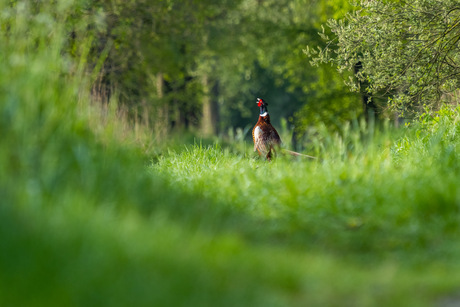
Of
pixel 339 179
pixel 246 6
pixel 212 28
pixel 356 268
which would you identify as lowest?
pixel 356 268

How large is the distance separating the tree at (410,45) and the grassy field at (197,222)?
4.27 meters

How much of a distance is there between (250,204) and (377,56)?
7276 millimetres

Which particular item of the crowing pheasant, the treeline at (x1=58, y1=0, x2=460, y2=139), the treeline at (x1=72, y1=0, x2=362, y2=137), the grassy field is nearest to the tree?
the treeline at (x1=58, y1=0, x2=460, y2=139)

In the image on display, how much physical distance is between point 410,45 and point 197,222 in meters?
8.41

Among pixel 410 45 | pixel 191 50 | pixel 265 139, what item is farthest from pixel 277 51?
pixel 265 139

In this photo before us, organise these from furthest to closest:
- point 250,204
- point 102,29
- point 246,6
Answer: point 246,6 → point 102,29 → point 250,204

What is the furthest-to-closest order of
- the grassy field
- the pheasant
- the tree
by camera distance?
the tree
the pheasant
the grassy field

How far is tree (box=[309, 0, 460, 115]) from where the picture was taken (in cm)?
1259

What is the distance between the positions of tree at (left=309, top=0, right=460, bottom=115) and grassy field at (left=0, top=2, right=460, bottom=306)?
4269 mm

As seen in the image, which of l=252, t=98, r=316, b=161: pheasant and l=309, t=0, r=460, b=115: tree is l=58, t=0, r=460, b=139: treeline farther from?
l=252, t=98, r=316, b=161: pheasant

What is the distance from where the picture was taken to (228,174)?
8.48m

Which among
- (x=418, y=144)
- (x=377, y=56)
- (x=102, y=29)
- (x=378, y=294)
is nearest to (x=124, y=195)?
(x=378, y=294)

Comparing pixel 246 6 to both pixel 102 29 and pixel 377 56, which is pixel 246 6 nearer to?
pixel 102 29

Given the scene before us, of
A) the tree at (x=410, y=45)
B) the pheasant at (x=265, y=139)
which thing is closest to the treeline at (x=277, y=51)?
the tree at (x=410, y=45)
